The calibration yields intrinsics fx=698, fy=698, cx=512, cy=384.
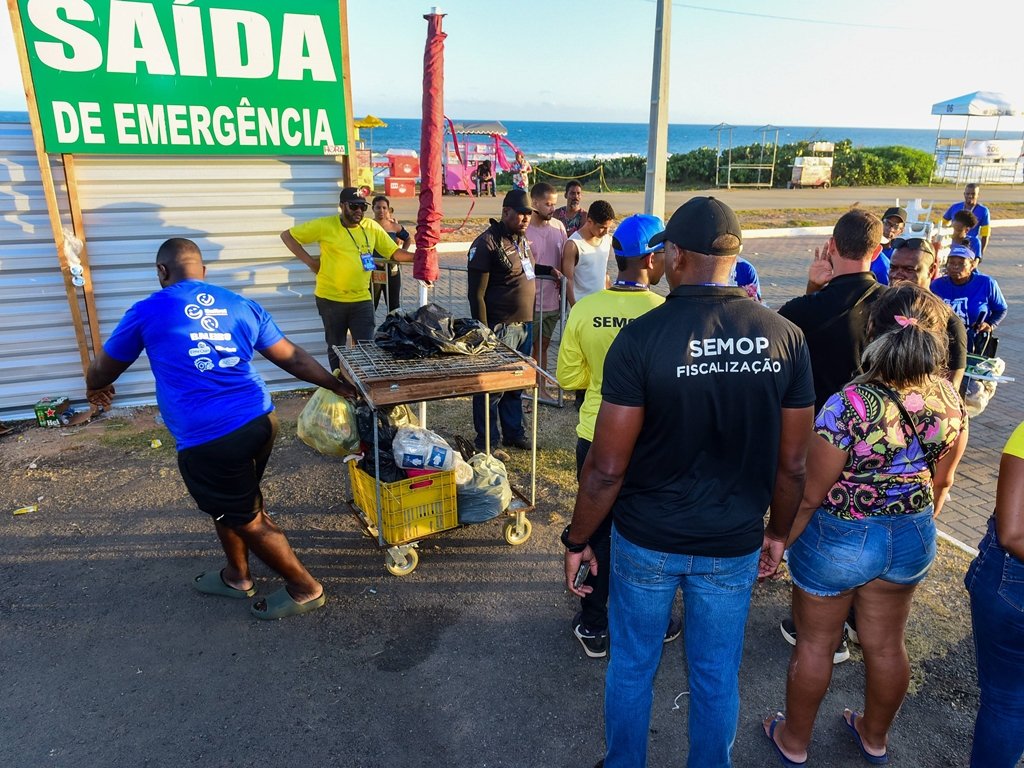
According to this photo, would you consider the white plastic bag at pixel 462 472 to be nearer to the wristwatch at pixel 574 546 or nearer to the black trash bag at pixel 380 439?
the black trash bag at pixel 380 439

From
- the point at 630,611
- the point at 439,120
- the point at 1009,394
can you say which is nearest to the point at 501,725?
the point at 630,611

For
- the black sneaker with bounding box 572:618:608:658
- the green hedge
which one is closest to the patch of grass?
the black sneaker with bounding box 572:618:608:658

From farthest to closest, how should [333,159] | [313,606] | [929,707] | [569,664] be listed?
[333,159], [313,606], [569,664], [929,707]

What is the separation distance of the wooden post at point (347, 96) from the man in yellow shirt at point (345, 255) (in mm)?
782

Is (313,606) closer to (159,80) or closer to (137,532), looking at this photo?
(137,532)

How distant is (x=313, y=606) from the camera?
4.06 meters

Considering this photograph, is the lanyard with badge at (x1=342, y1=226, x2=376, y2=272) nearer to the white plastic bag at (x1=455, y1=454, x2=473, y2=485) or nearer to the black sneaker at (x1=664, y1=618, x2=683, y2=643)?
the white plastic bag at (x1=455, y1=454, x2=473, y2=485)

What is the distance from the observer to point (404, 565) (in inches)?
172

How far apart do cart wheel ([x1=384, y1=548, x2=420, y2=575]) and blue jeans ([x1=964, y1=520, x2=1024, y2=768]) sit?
2.97m

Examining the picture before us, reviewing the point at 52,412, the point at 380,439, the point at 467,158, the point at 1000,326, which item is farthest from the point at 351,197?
the point at 467,158

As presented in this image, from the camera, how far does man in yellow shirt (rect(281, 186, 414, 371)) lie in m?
6.41

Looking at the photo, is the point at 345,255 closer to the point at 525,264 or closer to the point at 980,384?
the point at 525,264

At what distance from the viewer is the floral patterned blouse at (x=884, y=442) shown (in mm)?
2498

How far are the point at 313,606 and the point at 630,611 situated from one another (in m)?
2.25
